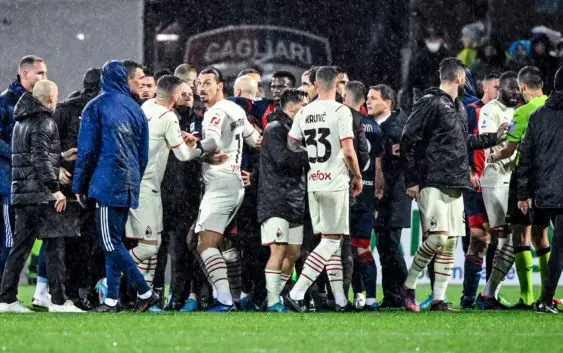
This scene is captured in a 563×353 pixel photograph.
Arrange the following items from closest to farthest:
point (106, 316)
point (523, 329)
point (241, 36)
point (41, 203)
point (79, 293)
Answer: point (523, 329), point (106, 316), point (41, 203), point (79, 293), point (241, 36)

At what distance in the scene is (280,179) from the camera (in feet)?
39.5

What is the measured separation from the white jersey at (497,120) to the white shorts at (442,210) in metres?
1.04

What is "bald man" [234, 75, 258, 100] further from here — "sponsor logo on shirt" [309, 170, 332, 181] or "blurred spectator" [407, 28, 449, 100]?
"blurred spectator" [407, 28, 449, 100]

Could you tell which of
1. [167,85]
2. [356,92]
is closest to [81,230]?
[167,85]

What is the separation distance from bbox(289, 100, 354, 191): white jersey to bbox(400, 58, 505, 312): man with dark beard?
0.66 metres

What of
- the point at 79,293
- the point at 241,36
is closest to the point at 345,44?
the point at 241,36

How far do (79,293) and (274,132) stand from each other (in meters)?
2.30

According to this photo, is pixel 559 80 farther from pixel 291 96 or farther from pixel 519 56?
pixel 519 56

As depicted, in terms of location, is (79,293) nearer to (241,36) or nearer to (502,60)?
(241,36)

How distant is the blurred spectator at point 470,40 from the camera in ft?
68.5

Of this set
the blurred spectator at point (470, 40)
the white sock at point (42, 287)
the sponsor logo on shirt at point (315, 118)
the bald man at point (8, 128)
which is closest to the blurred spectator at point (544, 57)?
the blurred spectator at point (470, 40)

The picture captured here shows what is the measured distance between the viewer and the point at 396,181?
43.0 feet

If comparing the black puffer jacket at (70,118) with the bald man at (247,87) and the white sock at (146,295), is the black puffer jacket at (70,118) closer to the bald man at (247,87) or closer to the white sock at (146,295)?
the bald man at (247,87)

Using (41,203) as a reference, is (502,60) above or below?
above
